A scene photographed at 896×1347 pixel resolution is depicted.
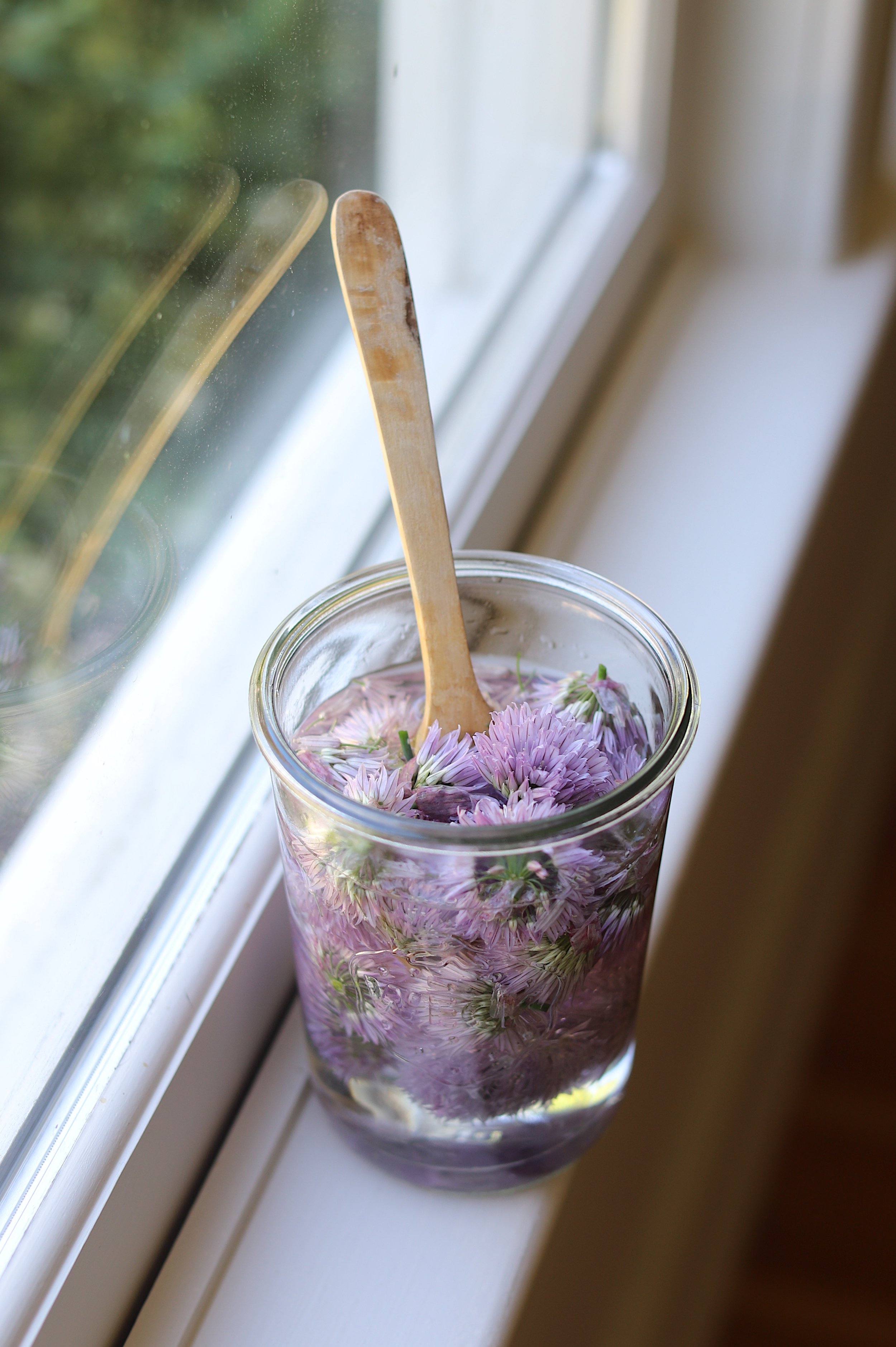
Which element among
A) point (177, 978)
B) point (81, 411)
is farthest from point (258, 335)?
point (177, 978)

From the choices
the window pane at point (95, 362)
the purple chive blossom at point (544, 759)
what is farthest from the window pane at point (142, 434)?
the purple chive blossom at point (544, 759)

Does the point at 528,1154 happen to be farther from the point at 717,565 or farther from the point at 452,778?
the point at 717,565

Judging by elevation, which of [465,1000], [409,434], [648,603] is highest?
[648,603]

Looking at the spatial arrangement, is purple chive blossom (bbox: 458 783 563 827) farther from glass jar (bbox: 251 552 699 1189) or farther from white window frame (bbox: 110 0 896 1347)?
white window frame (bbox: 110 0 896 1347)

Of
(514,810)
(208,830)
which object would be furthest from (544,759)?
(208,830)

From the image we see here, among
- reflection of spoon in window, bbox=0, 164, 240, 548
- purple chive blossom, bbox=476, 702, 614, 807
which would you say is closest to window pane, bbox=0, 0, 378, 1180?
reflection of spoon in window, bbox=0, 164, 240, 548

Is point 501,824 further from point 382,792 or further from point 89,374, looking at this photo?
point 89,374
